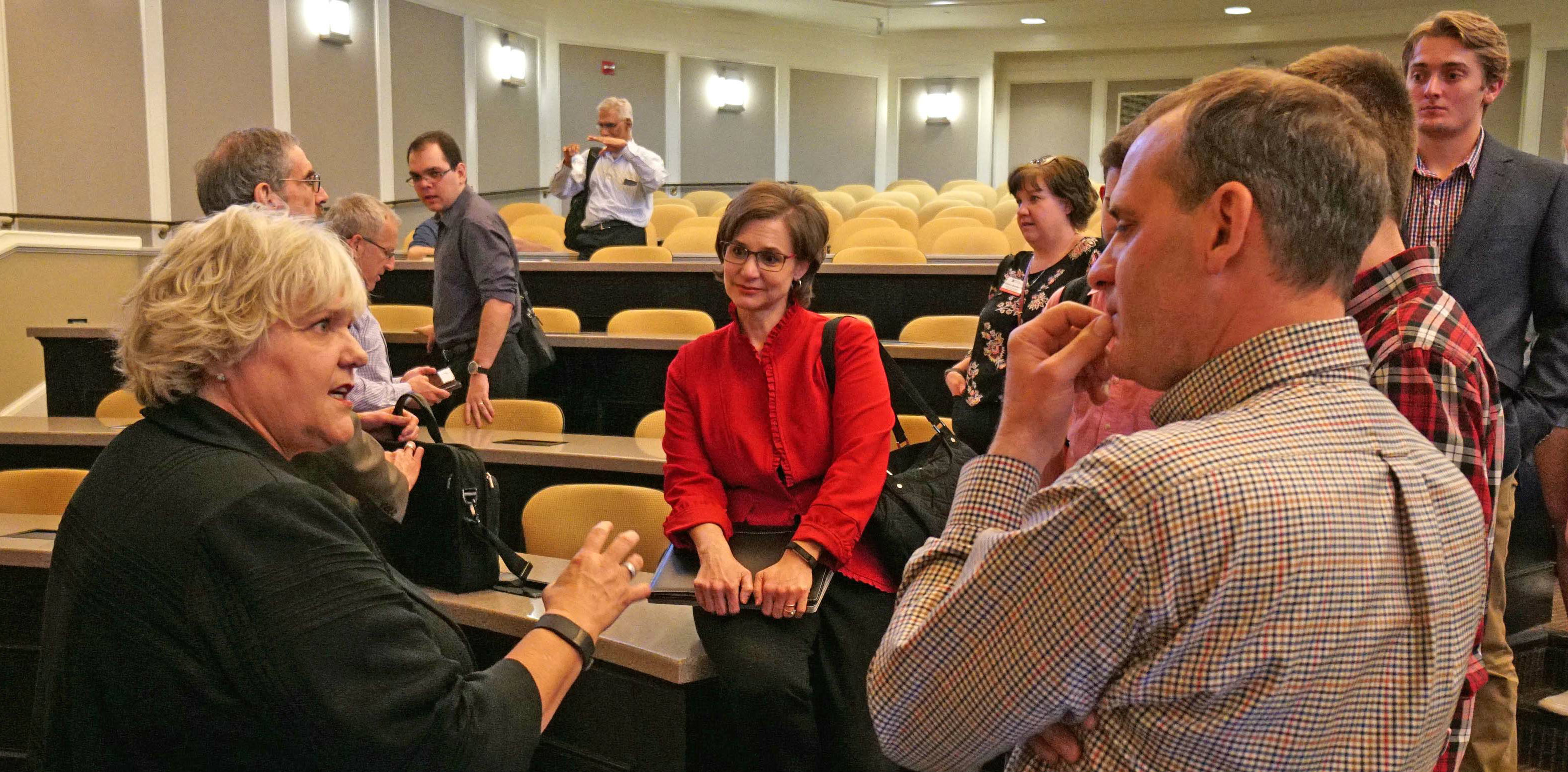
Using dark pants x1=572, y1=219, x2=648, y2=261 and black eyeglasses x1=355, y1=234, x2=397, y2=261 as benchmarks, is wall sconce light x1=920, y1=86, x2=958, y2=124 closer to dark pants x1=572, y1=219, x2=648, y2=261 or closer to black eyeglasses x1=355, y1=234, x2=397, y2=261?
dark pants x1=572, y1=219, x2=648, y2=261

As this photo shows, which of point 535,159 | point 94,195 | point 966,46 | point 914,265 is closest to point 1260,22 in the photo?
point 966,46

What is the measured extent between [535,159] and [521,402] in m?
9.10

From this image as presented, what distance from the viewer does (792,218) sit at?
2568 millimetres

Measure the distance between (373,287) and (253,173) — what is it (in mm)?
479

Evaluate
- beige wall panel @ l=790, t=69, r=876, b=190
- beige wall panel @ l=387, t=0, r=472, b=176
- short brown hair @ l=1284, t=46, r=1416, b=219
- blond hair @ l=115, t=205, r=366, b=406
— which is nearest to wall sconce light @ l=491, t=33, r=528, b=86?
beige wall panel @ l=387, t=0, r=472, b=176

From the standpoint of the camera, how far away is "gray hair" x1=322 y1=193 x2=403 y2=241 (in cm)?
365

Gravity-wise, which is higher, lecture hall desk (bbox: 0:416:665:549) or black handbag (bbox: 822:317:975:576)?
black handbag (bbox: 822:317:975:576)

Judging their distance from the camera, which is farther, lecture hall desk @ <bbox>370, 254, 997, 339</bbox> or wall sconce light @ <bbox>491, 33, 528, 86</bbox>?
wall sconce light @ <bbox>491, 33, 528, 86</bbox>

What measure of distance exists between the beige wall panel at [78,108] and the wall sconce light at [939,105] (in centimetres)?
994

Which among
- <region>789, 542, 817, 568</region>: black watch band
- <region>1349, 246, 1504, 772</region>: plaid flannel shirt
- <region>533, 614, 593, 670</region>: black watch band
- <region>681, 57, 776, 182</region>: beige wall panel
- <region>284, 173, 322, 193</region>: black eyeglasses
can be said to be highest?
<region>681, 57, 776, 182</region>: beige wall panel

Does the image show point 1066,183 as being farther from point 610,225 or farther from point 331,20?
point 331,20

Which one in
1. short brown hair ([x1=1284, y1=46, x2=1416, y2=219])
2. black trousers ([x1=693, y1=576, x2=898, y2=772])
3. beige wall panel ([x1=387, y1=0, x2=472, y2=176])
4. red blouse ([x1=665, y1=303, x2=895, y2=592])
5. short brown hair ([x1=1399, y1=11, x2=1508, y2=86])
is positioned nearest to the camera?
short brown hair ([x1=1284, y1=46, x2=1416, y2=219])

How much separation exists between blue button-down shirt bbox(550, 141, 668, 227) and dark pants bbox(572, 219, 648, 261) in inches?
1.3

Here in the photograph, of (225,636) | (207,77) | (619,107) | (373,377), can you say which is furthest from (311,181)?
(207,77)
